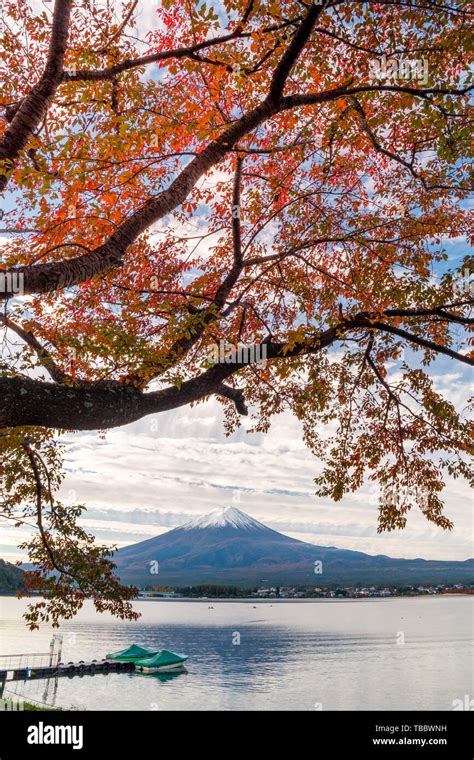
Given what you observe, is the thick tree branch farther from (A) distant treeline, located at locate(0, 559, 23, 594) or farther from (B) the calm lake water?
(B) the calm lake water

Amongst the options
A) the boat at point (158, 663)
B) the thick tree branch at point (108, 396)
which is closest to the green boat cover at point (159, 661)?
the boat at point (158, 663)

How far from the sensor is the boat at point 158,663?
71312mm

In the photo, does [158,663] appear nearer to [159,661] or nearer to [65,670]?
[159,661]

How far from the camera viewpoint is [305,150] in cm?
1150

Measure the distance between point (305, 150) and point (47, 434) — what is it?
800 cm

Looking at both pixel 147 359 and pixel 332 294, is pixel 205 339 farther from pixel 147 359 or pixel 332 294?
pixel 147 359

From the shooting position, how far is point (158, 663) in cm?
7262

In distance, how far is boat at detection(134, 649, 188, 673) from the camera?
234 ft
